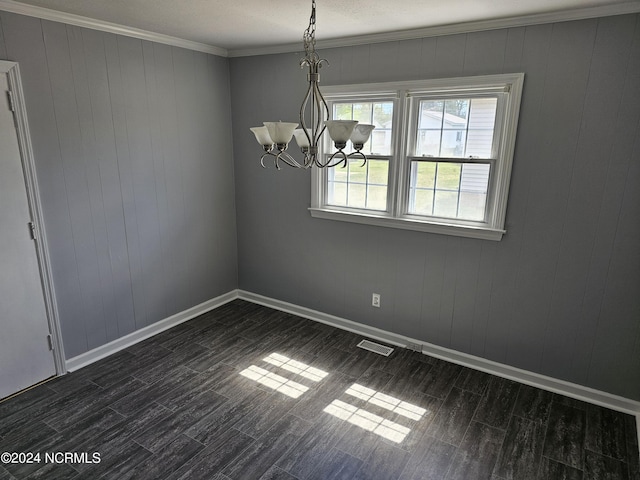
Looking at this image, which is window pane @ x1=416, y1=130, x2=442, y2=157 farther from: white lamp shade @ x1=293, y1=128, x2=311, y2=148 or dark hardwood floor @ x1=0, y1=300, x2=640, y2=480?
dark hardwood floor @ x1=0, y1=300, x2=640, y2=480

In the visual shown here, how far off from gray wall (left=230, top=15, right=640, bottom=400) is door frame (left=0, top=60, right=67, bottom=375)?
2012 mm

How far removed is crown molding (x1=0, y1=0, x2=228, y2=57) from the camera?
258 centimetres

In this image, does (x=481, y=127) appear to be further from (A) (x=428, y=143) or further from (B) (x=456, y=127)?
(A) (x=428, y=143)

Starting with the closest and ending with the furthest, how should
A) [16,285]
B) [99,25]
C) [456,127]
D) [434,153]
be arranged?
[16,285] < [99,25] < [456,127] < [434,153]

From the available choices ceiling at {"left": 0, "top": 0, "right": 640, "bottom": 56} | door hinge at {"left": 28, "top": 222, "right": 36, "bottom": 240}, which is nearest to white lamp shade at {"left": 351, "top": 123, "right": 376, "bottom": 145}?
ceiling at {"left": 0, "top": 0, "right": 640, "bottom": 56}

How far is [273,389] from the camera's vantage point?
3.02 m

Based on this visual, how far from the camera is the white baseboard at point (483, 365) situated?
9.31 feet

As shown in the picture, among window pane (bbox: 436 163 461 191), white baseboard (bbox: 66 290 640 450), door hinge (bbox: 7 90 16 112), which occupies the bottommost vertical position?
white baseboard (bbox: 66 290 640 450)

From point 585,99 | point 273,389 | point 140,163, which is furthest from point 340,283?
point 585,99

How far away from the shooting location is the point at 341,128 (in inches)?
73.5

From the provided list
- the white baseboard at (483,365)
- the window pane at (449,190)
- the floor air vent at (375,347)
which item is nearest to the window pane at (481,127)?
the window pane at (449,190)

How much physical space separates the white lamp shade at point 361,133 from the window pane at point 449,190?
141 cm

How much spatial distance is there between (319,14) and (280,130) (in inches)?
50.1

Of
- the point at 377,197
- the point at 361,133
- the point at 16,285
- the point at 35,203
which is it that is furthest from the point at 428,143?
the point at 16,285
